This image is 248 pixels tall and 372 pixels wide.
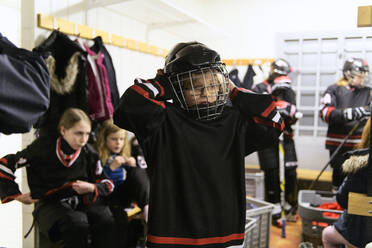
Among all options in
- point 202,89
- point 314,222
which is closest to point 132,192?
point 314,222

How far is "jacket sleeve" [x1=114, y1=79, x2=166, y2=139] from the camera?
1062 mm

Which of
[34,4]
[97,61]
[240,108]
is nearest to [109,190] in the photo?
[97,61]

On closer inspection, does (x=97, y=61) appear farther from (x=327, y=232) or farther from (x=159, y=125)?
(x=327, y=232)

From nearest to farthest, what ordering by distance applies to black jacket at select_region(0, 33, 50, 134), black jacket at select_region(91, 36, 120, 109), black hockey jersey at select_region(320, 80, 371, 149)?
black jacket at select_region(0, 33, 50, 134) < black jacket at select_region(91, 36, 120, 109) < black hockey jersey at select_region(320, 80, 371, 149)

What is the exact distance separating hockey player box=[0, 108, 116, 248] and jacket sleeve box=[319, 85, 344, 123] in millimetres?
2039

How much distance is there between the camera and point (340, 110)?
9.93 ft

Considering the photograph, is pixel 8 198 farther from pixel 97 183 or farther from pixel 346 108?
pixel 346 108

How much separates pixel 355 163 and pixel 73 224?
4.79 feet

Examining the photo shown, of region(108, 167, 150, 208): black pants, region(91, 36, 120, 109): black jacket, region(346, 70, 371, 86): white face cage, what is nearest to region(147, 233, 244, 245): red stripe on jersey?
region(108, 167, 150, 208): black pants

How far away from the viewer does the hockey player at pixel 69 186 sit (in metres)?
1.91

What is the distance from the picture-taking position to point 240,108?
1.22 meters

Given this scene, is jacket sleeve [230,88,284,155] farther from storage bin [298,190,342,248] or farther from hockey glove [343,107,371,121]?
hockey glove [343,107,371,121]

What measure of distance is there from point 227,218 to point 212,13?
3.21 metres

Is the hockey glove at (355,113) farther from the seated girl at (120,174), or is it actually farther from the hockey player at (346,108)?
the seated girl at (120,174)
